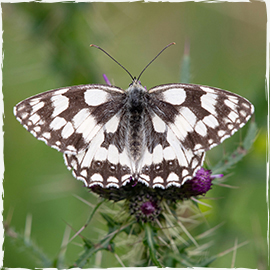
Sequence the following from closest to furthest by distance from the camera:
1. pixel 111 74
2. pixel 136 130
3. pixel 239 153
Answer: pixel 136 130
pixel 239 153
pixel 111 74

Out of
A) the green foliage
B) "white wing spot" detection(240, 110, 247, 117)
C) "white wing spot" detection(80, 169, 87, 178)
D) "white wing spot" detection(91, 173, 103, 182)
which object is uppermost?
"white wing spot" detection(240, 110, 247, 117)

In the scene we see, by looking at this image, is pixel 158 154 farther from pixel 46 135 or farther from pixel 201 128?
pixel 46 135

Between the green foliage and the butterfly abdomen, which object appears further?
the green foliage

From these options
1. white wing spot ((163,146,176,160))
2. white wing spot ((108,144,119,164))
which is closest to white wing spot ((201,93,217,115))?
white wing spot ((163,146,176,160))

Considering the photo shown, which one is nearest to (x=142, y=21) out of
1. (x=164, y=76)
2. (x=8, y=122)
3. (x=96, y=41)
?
(x=164, y=76)

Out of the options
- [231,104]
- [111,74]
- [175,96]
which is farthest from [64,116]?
[111,74]

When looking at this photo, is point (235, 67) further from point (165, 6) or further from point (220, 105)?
point (220, 105)

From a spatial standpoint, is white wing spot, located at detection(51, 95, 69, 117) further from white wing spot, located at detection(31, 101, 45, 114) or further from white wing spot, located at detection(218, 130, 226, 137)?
white wing spot, located at detection(218, 130, 226, 137)

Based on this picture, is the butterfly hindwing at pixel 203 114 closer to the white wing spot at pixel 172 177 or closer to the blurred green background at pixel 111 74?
the white wing spot at pixel 172 177
